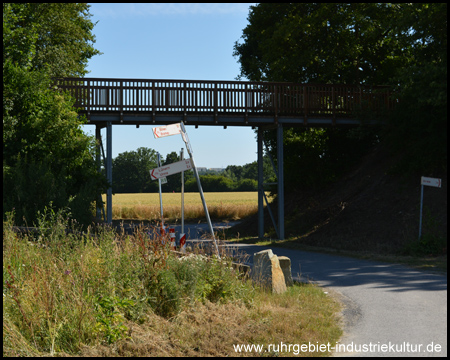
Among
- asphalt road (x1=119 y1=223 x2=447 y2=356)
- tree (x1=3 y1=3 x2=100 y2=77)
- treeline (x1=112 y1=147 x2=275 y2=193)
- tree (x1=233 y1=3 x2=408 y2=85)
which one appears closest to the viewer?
asphalt road (x1=119 y1=223 x2=447 y2=356)

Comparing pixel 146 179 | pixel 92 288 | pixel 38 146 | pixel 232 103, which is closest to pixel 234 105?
pixel 232 103

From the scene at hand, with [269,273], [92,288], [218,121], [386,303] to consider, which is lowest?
[386,303]

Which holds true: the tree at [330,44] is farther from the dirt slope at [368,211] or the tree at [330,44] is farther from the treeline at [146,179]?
the treeline at [146,179]

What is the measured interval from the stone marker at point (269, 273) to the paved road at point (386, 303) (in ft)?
4.06

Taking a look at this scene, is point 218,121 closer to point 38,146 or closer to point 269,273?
point 38,146

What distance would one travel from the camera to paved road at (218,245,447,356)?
7.05 m

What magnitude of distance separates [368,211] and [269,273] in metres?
13.9

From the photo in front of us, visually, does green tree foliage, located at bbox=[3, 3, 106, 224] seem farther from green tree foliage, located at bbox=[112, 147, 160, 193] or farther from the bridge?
green tree foliage, located at bbox=[112, 147, 160, 193]

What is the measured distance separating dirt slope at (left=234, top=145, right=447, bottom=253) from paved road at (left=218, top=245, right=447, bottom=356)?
406cm

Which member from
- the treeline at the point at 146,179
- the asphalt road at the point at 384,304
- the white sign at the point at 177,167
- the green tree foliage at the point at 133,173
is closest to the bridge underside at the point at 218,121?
the asphalt road at the point at 384,304

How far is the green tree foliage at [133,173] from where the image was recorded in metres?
106

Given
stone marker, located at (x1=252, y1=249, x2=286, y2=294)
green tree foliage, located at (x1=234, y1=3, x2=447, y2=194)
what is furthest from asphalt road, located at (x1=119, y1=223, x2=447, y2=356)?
green tree foliage, located at (x1=234, y1=3, x2=447, y2=194)

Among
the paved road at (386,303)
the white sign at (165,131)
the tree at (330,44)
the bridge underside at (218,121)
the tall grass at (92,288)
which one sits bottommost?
the paved road at (386,303)

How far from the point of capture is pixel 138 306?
7.03 meters
